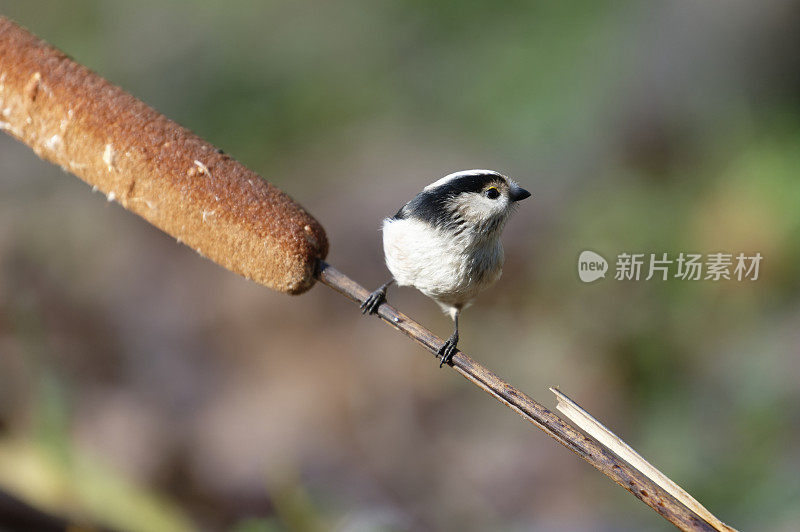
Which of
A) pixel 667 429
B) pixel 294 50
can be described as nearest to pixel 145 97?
pixel 294 50

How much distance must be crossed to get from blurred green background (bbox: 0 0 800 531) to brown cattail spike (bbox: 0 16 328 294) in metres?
0.71

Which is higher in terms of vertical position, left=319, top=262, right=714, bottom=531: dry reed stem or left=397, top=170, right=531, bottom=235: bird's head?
left=397, top=170, right=531, bottom=235: bird's head

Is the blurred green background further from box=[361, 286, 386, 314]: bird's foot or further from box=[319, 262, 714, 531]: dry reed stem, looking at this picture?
box=[319, 262, 714, 531]: dry reed stem

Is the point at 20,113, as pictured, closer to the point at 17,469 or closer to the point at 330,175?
the point at 17,469

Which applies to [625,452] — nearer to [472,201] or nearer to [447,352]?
[447,352]

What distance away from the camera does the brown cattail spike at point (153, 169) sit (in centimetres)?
100

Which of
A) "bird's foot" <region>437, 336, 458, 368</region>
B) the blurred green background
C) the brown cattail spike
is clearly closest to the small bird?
"bird's foot" <region>437, 336, 458, 368</region>

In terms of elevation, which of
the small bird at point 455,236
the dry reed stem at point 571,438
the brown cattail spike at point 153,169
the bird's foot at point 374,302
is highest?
the small bird at point 455,236

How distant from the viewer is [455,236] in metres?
1.15

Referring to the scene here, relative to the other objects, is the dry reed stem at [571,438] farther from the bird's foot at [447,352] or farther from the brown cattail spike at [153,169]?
the brown cattail spike at [153,169]

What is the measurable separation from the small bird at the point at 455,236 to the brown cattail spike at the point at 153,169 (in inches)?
7.0

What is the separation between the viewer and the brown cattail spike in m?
1.00

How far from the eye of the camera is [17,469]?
155 centimetres

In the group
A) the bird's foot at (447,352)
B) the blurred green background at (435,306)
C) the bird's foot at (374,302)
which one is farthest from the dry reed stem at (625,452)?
the blurred green background at (435,306)
